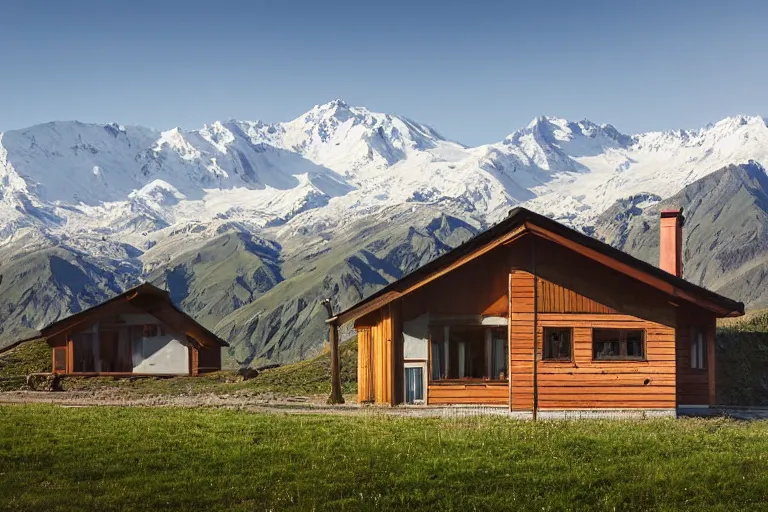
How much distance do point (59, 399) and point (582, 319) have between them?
2121 cm

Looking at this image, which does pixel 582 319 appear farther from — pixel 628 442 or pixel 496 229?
pixel 628 442

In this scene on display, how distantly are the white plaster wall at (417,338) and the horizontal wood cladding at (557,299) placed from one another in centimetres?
523

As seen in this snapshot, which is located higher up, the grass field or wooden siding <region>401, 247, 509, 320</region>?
wooden siding <region>401, 247, 509, 320</region>

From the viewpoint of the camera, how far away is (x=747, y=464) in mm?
23953

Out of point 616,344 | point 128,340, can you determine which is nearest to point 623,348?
point 616,344

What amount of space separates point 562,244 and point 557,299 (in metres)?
1.92

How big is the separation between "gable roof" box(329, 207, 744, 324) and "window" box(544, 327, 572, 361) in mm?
2825

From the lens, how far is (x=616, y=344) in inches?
1401

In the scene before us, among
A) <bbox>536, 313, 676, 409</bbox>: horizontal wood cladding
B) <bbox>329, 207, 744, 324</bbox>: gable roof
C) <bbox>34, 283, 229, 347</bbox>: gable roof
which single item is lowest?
<bbox>536, 313, 676, 409</bbox>: horizontal wood cladding

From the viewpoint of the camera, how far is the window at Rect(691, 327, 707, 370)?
4025cm

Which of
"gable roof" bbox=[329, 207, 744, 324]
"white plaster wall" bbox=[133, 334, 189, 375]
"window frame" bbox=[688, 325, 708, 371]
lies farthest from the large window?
"white plaster wall" bbox=[133, 334, 189, 375]

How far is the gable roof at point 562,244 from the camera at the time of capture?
34562mm

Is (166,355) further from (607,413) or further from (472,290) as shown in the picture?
(607,413)

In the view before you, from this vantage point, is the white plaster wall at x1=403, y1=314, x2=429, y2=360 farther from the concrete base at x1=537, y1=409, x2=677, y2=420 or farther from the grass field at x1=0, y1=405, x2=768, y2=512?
the grass field at x1=0, y1=405, x2=768, y2=512
